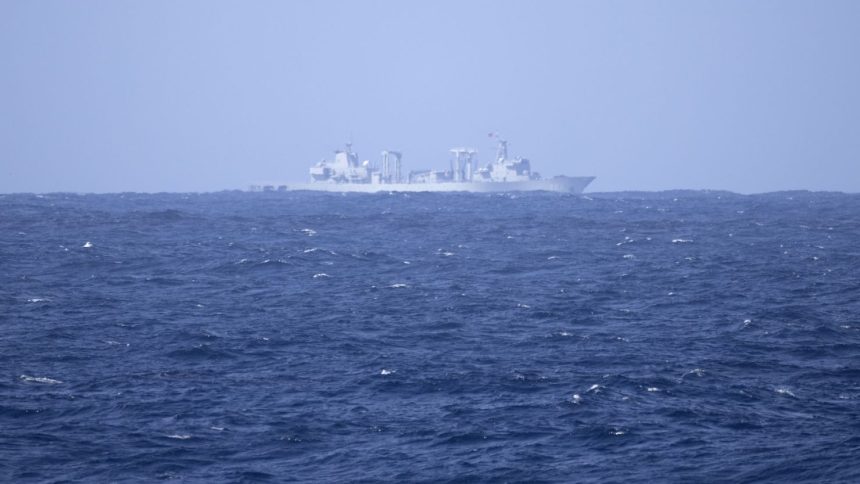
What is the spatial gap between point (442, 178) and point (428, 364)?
476 ft

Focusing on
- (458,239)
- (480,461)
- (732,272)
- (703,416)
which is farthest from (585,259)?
(480,461)

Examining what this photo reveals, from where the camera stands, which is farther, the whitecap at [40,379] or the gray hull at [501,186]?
the gray hull at [501,186]

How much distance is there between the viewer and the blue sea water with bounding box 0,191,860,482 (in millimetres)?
19016

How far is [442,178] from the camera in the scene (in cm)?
17100

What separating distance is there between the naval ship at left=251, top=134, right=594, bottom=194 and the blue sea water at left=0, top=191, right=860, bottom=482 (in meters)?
107

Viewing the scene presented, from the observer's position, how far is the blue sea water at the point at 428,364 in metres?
19.0

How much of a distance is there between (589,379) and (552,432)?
4397mm

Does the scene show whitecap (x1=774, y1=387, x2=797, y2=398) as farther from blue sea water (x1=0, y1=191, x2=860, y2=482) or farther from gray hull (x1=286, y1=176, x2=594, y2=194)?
gray hull (x1=286, y1=176, x2=594, y2=194)

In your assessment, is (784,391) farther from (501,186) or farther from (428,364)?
(501,186)

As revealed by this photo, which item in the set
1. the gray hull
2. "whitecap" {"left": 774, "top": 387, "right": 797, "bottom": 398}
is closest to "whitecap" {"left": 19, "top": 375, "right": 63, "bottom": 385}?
"whitecap" {"left": 774, "top": 387, "right": 797, "bottom": 398}

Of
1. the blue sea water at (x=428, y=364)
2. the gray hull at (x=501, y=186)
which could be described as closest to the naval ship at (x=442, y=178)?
the gray hull at (x=501, y=186)

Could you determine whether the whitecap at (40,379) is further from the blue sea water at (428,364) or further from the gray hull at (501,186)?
the gray hull at (501,186)

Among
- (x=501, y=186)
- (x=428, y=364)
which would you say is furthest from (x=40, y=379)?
(x=501, y=186)

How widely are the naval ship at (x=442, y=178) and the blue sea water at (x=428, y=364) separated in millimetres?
107306
